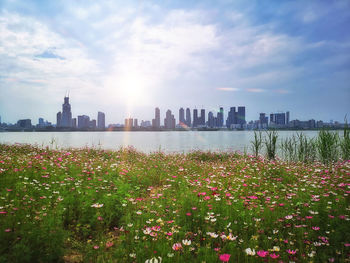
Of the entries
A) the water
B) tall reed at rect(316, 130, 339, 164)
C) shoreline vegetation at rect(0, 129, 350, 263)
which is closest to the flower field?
shoreline vegetation at rect(0, 129, 350, 263)

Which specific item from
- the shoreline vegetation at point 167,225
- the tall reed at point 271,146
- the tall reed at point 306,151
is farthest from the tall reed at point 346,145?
the shoreline vegetation at point 167,225

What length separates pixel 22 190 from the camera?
4.66 meters

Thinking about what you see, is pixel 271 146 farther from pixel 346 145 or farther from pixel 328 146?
pixel 346 145

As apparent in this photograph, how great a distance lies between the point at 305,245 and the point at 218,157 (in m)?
11.4

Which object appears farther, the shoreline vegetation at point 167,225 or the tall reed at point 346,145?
the tall reed at point 346,145

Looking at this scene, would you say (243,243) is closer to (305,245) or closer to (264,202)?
(305,245)

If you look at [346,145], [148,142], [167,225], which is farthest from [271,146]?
[148,142]

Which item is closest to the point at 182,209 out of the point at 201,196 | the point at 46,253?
the point at 201,196

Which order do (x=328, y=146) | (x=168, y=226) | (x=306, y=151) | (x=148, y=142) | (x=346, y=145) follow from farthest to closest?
(x=148, y=142) → (x=306, y=151) → (x=346, y=145) → (x=328, y=146) → (x=168, y=226)

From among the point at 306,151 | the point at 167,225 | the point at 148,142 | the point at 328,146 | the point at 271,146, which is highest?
the point at 328,146

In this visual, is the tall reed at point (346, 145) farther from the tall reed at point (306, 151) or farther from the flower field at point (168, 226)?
the flower field at point (168, 226)

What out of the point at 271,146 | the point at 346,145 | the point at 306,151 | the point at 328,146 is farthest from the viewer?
the point at 306,151

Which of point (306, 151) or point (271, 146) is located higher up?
point (271, 146)

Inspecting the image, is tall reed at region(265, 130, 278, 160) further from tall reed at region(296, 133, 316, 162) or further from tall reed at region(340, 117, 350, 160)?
tall reed at region(340, 117, 350, 160)
